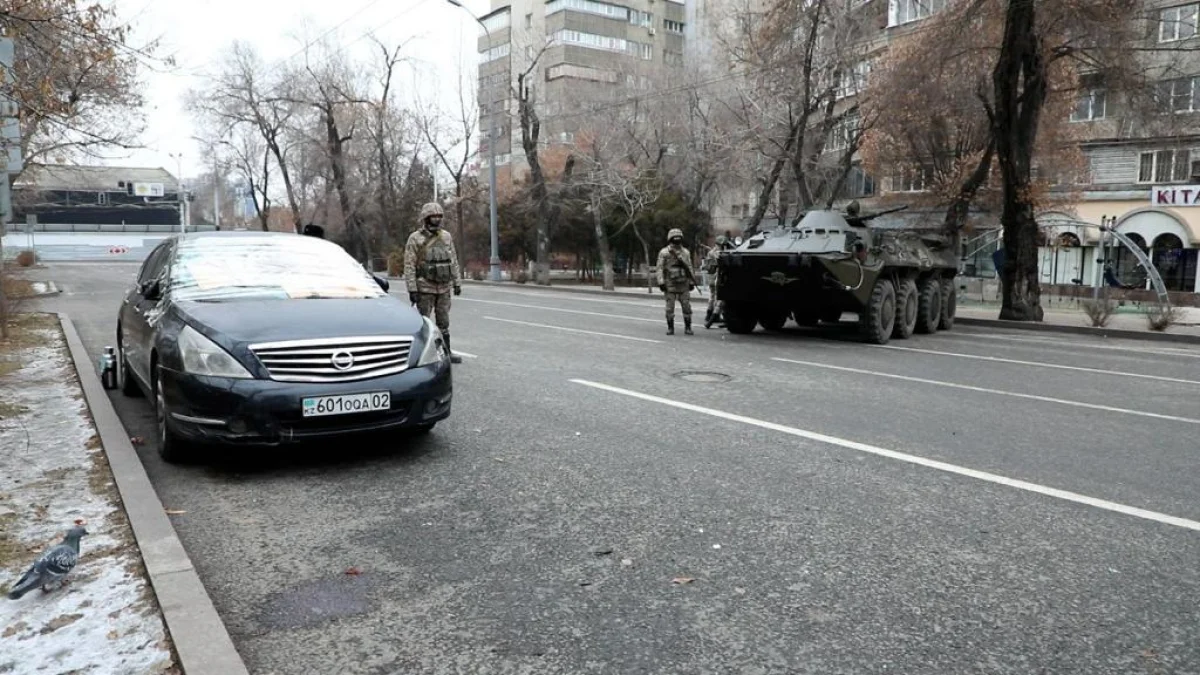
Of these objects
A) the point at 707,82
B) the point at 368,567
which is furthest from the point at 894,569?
the point at 707,82

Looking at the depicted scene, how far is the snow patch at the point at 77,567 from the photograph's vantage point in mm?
2955

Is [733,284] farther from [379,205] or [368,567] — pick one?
[379,205]

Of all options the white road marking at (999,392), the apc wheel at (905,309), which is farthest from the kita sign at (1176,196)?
the white road marking at (999,392)

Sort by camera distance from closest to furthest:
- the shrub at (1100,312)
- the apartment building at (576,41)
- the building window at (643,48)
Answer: the shrub at (1100,312), the apartment building at (576,41), the building window at (643,48)

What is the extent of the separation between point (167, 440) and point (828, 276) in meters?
9.32

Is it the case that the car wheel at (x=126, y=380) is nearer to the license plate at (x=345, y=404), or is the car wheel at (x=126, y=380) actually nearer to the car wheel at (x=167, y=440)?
the car wheel at (x=167, y=440)

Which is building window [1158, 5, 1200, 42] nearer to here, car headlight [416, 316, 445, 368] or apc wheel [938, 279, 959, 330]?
apc wheel [938, 279, 959, 330]

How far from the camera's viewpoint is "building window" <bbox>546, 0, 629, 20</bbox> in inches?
2594

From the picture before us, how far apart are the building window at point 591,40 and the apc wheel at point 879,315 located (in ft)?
184

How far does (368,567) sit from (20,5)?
6.00 m

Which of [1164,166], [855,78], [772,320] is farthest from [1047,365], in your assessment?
[1164,166]

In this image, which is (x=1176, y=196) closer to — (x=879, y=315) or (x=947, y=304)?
(x=947, y=304)

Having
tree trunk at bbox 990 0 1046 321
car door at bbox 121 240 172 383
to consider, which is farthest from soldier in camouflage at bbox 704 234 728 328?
car door at bbox 121 240 172 383

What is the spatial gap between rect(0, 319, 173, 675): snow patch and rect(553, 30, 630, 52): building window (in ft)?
209
